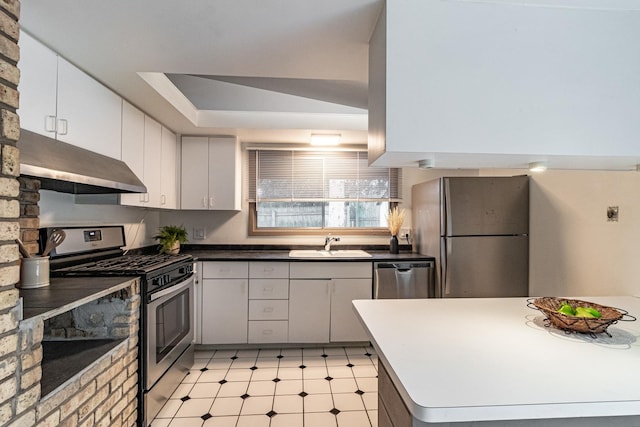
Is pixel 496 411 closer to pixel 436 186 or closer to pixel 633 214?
pixel 633 214

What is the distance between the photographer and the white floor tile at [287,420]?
200 centimetres

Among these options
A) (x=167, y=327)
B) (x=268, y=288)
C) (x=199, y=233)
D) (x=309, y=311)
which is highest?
(x=199, y=233)

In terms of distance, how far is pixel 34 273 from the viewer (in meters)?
1.56

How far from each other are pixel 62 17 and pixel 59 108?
0.49 meters

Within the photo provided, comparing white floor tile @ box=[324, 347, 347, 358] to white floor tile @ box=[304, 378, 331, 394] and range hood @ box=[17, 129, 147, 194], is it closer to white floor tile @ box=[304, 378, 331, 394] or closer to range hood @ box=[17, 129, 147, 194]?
white floor tile @ box=[304, 378, 331, 394]

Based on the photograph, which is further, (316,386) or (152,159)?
(152,159)

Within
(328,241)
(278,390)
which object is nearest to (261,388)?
(278,390)

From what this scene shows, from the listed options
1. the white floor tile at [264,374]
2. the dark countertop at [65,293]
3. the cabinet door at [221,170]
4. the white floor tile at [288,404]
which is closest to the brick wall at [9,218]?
the dark countertop at [65,293]

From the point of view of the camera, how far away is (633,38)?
1245 mm

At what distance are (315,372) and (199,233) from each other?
6.32 ft

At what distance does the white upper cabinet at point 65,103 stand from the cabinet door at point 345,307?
212 cm

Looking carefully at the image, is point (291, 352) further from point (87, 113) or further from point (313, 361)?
point (87, 113)

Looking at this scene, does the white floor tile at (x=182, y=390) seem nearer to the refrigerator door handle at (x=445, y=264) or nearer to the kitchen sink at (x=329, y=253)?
the kitchen sink at (x=329, y=253)

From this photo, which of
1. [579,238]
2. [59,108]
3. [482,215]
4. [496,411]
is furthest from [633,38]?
[59,108]
